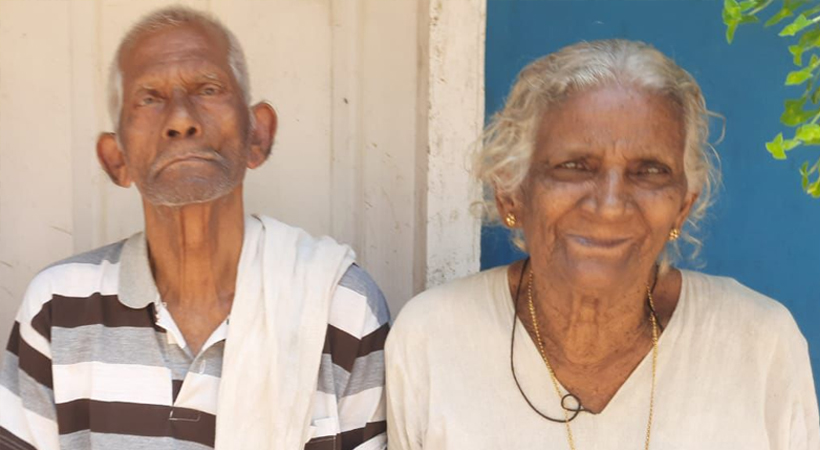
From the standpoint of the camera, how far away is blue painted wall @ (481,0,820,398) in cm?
306

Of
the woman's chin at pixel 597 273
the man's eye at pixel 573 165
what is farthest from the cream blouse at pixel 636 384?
the man's eye at pixel 573 165

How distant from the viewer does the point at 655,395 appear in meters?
2.47

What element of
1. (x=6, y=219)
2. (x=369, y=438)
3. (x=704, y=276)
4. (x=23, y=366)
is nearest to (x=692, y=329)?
(x=704, y=276)

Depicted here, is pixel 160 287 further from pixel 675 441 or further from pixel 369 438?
pixel 675 441

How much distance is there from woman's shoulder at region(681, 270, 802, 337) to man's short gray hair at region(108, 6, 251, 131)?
1.12 meters

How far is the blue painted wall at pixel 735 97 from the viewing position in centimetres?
306

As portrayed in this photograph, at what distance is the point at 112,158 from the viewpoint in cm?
274

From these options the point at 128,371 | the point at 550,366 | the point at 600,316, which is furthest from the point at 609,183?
the point at 128,371

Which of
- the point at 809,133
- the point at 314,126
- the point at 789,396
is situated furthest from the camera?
the point at 314,126

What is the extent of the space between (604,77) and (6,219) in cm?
171

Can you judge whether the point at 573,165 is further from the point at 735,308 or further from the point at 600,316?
the point at 735,308

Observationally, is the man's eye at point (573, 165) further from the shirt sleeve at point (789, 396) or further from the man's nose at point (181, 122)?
the man's nose at point (181, 122)

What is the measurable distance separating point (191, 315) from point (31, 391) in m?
0.39

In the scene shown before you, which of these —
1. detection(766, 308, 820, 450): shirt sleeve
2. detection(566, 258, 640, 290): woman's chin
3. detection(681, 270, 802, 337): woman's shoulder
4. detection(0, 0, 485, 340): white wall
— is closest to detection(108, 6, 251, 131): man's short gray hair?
detection(0, 0, 485, 340): white wall
